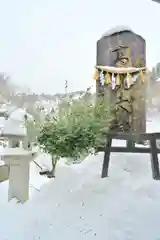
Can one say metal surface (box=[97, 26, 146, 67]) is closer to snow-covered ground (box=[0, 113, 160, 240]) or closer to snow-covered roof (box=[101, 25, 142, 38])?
snow-covered roof (box=[101, 25, 142, 38])

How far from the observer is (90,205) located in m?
1.09

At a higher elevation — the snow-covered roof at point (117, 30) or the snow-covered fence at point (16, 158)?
the snow-covered roof at point (117, 30)

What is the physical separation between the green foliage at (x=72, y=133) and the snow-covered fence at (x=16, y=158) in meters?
0.08

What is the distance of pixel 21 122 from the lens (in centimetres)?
118

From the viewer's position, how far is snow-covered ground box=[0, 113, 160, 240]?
3.42ft

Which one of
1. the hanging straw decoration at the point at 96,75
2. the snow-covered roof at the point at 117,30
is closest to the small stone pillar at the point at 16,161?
the hanging straw decoration at the point at 96,75

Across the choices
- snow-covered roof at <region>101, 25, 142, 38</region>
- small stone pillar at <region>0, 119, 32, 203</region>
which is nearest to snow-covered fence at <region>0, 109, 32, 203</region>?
small stone pillar at <region>0, 119, 32, 203</region>

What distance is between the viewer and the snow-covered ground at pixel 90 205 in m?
1.04

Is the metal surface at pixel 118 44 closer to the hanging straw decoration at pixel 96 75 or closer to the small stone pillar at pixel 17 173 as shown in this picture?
the hanging straw decoration at pixel 96 75

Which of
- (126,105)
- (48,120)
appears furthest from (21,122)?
(126,105)

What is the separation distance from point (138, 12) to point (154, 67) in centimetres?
26

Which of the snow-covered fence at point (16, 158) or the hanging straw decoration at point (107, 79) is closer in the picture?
the snow-covered fence at point (16, 158)

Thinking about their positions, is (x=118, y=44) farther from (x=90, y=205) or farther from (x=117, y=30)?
(x=90, y=205)

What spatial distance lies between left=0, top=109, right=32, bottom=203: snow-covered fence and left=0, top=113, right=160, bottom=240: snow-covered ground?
3cm
